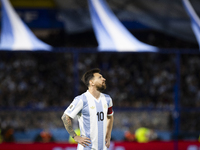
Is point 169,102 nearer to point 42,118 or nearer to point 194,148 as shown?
point 194,148

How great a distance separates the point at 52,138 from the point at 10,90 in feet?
14.1

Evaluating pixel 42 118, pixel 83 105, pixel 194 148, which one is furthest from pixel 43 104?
pixel 83 105

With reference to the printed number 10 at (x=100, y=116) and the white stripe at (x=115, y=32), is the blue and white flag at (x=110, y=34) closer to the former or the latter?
the white stripe at (x=115, y=32)

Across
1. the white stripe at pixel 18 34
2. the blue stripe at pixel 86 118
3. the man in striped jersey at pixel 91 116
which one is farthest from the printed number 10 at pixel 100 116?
the white stripe at pixel 18 34

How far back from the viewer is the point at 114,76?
43.1 feet

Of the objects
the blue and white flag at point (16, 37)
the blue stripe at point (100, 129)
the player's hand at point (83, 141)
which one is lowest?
the player's hand at point (83, 141)

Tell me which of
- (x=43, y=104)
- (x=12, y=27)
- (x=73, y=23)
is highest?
(x=73, y=23)

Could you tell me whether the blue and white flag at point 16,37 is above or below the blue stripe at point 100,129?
above

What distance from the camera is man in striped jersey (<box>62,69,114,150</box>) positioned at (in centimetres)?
417

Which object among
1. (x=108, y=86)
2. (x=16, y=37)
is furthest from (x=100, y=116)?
(x=108, y=86)

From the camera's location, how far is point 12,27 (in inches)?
324

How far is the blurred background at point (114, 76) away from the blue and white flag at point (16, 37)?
57cm

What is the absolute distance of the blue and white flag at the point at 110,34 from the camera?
311 inches

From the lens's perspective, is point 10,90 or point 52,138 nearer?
point 52,138
